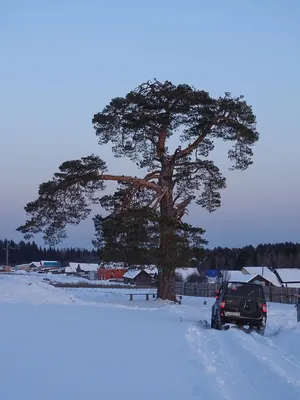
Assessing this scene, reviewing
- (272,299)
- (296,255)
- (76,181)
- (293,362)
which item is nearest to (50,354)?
(293,362)

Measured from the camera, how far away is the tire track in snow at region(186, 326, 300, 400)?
8676 mm

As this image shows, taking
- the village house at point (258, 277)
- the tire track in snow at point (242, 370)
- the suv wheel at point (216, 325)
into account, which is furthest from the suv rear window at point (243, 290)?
the village house at point (258, 277)

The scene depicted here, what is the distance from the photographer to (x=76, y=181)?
3419 cm

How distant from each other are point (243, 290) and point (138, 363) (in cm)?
1037

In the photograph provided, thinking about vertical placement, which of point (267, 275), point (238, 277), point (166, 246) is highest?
point (166, 246)

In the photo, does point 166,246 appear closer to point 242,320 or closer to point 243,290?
point 243,290

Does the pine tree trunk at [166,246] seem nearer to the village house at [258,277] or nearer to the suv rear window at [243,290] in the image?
the suv rear window at [243,290]

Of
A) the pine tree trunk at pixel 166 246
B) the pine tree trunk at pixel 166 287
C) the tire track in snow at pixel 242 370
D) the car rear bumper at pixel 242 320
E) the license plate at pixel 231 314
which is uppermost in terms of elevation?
the pine tree trunk at pixel 166 246

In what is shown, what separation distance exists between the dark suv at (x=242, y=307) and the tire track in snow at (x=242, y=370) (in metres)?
4.74

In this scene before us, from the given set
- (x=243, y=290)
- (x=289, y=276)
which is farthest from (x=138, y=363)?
(x=289, y=276)

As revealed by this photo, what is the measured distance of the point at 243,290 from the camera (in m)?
20.9

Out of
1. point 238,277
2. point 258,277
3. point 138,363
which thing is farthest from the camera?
point 238,277

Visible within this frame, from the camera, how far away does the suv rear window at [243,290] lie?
2077cm

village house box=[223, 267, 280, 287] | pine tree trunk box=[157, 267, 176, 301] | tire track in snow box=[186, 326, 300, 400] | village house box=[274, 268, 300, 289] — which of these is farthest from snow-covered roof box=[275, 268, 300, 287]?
tire track in snow box=[186, 326, 300, 400]
